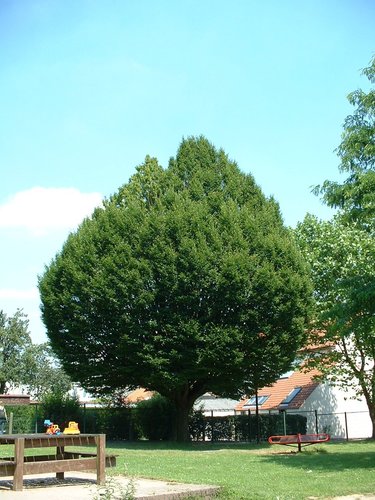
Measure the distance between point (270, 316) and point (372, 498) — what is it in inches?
679

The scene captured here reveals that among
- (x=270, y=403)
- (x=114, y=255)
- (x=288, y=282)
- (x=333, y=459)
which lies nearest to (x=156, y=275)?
(x=114, y=255)

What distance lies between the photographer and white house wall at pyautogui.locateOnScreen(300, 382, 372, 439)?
Result: 3791 cm

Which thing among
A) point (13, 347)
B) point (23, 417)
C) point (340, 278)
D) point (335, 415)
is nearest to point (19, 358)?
point (13, 347)

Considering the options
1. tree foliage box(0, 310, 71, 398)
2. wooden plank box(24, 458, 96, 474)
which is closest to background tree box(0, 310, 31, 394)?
tree foliage box(0, 310, 71, 398)

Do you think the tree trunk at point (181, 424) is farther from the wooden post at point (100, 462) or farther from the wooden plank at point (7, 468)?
the wooden plank at point (7, 468)

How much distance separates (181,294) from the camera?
26938 millimetres

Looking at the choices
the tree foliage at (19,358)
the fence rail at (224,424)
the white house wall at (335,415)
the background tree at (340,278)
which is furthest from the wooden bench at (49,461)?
the tree foliage at (19,358)

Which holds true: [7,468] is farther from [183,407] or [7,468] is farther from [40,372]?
[40,372]

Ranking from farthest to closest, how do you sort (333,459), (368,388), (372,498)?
(368,388), (333,459), (372,498)

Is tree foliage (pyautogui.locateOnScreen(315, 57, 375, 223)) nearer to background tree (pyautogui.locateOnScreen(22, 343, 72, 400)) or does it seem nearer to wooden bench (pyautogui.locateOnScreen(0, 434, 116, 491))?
wooden bench (pyautogui.locateOnScreen(0, 434, 116, 491))

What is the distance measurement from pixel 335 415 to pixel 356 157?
26.9m

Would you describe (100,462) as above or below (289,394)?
below

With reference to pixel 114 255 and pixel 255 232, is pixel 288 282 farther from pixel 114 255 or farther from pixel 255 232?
pixel 114 255

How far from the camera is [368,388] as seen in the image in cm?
3170
